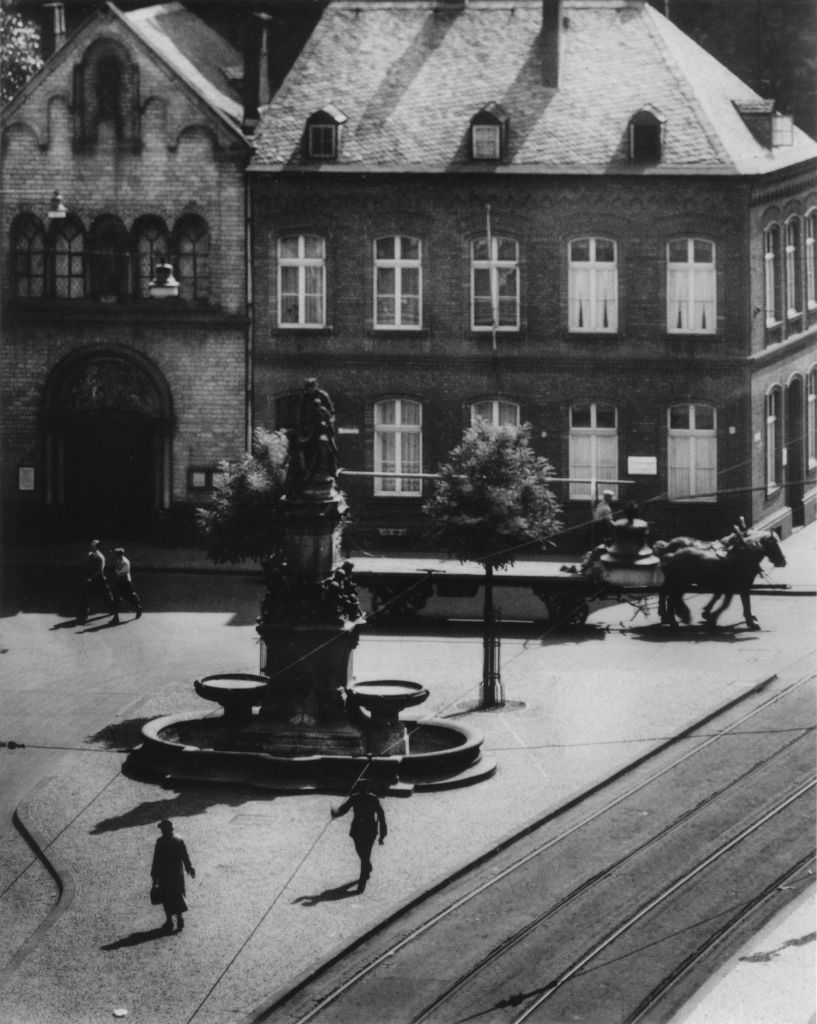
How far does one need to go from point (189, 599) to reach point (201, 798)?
12.7 m

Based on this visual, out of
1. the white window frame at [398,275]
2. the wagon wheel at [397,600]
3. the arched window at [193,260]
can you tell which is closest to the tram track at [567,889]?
the wagon wheel at [397,600]

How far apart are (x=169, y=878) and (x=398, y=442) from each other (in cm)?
2437

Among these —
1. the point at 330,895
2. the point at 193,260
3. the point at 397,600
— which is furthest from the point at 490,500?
the point at 193,260

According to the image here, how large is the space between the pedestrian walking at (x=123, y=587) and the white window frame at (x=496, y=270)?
11535 mm

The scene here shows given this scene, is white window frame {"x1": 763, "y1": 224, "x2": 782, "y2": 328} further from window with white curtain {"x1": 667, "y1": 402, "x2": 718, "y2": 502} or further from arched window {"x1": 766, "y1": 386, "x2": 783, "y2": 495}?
window with white curtain {"x1": 667, "y1": 402, "x2": 718, "y2": 502}

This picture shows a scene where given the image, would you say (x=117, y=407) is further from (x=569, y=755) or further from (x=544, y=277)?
(x=569, y=755)

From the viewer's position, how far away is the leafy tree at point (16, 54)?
4297cm

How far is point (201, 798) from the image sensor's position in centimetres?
2348

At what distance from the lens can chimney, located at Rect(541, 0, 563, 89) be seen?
41.5m

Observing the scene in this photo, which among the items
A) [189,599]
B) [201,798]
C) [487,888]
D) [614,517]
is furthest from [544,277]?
[487,888]

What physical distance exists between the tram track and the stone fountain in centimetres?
269

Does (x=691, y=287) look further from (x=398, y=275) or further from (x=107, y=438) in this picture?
(x=107, y=438)

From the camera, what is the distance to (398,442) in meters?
42.2

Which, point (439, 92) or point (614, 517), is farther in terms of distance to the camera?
point (439, 92)
